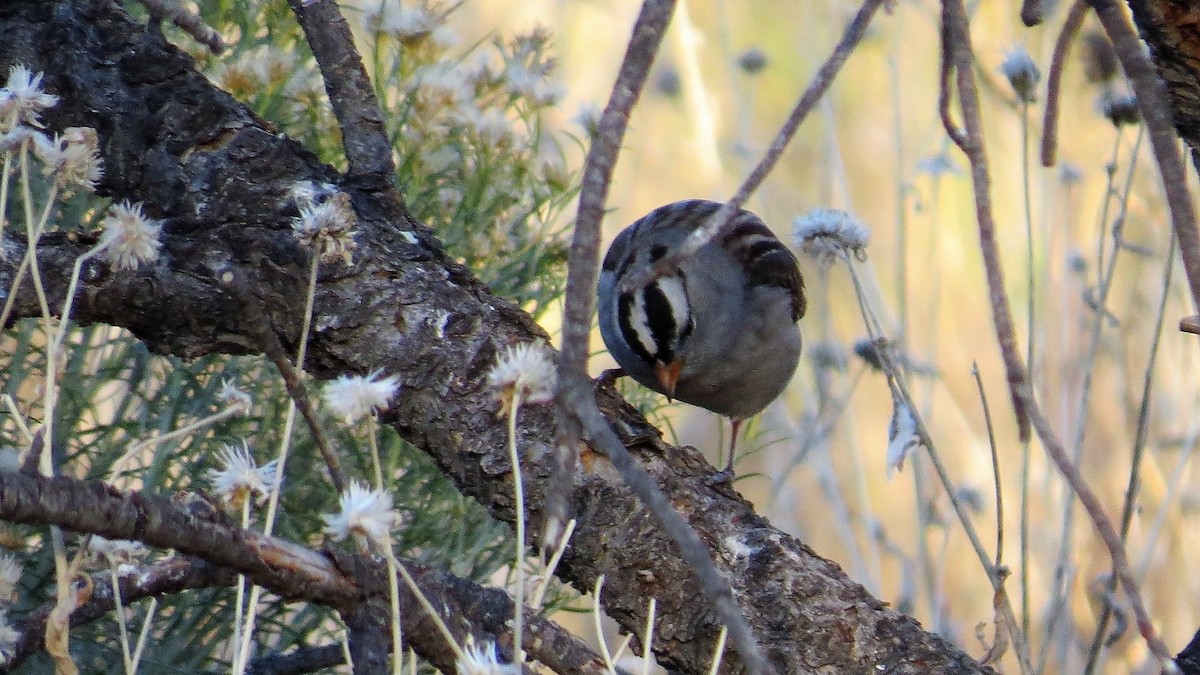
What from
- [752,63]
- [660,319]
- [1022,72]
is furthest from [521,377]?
[752,63]

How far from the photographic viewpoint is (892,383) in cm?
189

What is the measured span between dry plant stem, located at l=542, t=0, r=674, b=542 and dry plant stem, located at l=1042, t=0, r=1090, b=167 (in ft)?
1.69

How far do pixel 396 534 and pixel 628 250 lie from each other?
3.10ft

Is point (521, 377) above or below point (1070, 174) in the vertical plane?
below

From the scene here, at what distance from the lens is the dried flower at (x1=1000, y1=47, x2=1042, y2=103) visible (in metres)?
2.43

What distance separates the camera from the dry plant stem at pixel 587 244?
0.83m

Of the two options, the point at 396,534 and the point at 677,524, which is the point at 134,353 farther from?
the point at 677,524

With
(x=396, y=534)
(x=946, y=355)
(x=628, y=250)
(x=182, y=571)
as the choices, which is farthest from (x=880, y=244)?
(x=182, y=571)

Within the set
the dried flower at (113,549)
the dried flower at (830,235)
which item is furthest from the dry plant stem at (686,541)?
the dried flower at (830,235)

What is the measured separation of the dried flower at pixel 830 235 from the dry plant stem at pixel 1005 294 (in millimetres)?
1186

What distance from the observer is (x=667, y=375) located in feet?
8.50

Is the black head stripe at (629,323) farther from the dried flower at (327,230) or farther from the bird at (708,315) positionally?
the dried flower at (327,230)

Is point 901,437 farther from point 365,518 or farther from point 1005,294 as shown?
point 365,518

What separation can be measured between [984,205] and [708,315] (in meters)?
1.87
